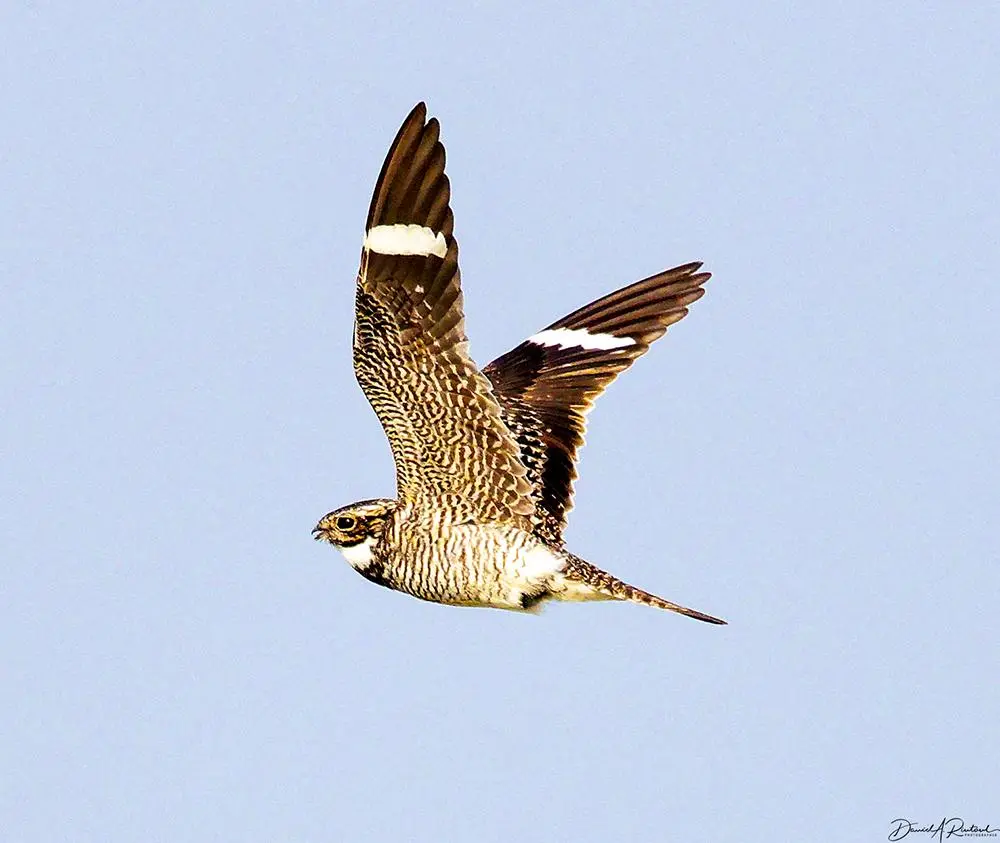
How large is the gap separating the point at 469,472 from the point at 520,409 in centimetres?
118

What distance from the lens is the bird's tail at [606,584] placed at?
8.99 m

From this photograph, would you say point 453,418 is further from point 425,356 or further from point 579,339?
point 579,339

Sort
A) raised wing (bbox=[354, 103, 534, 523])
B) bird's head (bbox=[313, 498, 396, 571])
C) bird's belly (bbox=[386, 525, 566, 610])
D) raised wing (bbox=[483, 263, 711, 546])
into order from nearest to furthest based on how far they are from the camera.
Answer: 1. raised wing (bbox=[354, 103, 534, 523])
2. bird's belly (bbox=[386, 525, 566, 610])
3. bird's head (bbox=[313, 498, 396, 571])
4. raised wing (bbox=[483, 263, 711, 546])

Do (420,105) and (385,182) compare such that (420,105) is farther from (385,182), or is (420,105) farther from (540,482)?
(540,482)

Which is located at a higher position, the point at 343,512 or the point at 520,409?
the point at 520,409

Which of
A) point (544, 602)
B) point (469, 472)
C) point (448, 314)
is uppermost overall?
point (448, 314)

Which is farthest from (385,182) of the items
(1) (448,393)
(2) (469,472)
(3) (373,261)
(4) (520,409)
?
(4) (520,409)

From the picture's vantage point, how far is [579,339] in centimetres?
1064

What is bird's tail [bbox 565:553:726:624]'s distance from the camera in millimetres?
8992

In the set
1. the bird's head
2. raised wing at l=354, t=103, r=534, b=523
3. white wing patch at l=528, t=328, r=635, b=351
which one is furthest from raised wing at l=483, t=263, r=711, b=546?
the bird's head

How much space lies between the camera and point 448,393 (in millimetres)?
8508

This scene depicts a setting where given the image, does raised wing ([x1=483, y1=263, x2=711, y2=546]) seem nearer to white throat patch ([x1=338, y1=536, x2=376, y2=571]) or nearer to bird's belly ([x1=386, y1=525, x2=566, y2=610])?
bird's belly ([x1=386, y1=525, x2=566, y2=610])

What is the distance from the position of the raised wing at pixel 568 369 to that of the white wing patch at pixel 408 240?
167 cm

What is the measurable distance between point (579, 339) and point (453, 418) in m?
2.17
